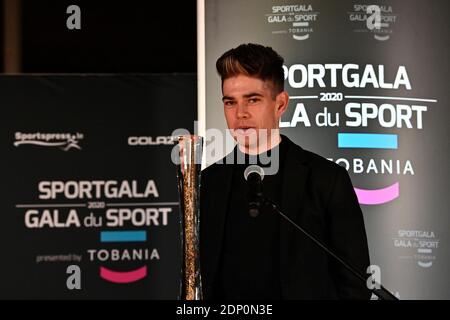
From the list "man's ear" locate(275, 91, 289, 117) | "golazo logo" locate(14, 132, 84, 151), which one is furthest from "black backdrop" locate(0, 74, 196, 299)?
"man's ear" locate(275, 91, 289, 117)

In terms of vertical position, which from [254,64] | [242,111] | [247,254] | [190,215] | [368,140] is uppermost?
[254,64]

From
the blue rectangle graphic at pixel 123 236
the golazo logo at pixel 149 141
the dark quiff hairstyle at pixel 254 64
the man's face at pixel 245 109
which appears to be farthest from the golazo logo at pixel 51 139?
the man's face at pixel 245 109

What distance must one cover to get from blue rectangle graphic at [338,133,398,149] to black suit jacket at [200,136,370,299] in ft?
1.09

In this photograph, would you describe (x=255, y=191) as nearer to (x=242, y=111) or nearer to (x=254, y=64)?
(x=242, y=111)

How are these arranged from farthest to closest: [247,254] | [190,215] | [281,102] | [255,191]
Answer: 1. [281,102]
2. [247,254]
3. [255,191]
4. [190,215]

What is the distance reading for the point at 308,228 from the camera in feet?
12.6

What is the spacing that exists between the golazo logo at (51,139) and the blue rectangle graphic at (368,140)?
1.91m

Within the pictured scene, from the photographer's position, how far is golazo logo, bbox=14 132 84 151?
19.0ft

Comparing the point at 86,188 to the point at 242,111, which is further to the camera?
the point at 86,188

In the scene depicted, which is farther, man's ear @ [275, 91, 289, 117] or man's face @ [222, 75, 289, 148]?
man's ear @ [275, 91, 289, 117]

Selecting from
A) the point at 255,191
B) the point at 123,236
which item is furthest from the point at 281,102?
the point at 123,236

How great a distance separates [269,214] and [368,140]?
2.51ft

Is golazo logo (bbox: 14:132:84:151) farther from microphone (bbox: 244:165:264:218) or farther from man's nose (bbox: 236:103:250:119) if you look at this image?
microphone (bbox: 244:165:264:218)

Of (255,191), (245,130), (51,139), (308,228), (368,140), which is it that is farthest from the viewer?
(51,139)
